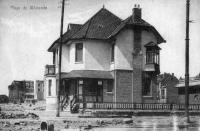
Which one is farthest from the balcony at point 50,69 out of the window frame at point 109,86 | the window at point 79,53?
the window frame at point 109,86

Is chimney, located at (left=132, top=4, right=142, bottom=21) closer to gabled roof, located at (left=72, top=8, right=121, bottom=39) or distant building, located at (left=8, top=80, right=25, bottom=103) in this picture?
gabled roof, located at (left=72, top=8, right=121, bottom=39)

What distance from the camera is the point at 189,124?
77.0ft

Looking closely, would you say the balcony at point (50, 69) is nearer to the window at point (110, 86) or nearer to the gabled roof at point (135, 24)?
the window at point (110, 86)

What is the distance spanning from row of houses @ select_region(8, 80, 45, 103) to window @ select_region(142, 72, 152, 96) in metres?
109

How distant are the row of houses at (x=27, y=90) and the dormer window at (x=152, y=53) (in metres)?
109

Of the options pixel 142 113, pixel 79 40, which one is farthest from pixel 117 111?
pixel 79 40

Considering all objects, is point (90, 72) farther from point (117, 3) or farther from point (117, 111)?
point (117, 3)

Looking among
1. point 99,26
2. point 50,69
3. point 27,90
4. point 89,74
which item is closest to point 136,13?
point 99,26

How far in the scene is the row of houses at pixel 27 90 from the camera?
14812 centimetres

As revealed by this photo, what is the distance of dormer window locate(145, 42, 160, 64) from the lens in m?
38.6

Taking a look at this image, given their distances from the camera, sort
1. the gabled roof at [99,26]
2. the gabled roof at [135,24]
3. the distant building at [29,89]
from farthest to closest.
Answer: the distant building at [29,89] → the gabled roof at [99,26] → the gabled roof at [135,24]

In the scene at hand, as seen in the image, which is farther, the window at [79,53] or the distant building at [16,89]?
the distant building at [16,89]

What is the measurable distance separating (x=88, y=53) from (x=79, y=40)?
1644 millimetres

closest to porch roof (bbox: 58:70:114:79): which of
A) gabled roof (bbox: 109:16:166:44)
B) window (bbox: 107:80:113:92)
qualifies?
window (bbox: 107:80:113:92)
